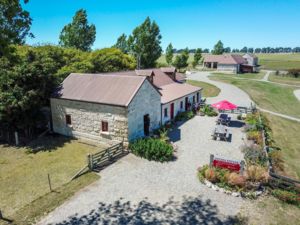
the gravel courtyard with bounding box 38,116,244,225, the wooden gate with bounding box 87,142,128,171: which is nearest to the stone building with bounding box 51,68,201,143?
the wooden gate with bounding box 87,142,128,171

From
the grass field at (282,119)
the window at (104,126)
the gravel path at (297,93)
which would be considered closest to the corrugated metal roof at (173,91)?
the window at (104,126)

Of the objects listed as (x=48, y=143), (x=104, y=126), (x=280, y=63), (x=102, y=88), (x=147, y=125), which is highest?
(x=280, y=63)

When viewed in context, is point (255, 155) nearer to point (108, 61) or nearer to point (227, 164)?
point (227, 164)

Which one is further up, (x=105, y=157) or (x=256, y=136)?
(x=256, y=136)

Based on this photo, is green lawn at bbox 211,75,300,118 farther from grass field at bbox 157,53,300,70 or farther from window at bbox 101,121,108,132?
grass field at bbox 157,53,300,70

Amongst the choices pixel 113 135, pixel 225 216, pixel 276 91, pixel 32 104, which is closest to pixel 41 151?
pixel 32 104

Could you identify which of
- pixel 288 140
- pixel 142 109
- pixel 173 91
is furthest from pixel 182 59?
pixel 142 109
